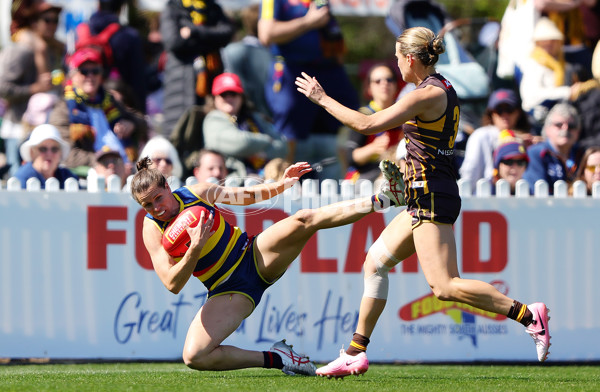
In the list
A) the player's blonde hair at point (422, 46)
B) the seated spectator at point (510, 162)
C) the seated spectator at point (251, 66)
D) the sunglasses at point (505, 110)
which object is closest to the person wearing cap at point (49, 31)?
the seated spectator at point (251, 66)

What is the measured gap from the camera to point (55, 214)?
28.1 feet

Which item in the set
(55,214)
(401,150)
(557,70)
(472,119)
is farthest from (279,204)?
(557,70)

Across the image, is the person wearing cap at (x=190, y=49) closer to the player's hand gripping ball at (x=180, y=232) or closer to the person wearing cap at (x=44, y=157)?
the person wearing cap at (x=44, y=157)

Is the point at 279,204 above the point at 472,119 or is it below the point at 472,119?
below

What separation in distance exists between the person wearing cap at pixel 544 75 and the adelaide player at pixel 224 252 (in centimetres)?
496

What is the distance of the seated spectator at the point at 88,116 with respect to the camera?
985cm

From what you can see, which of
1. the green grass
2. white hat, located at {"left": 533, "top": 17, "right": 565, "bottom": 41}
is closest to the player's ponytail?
the green grass

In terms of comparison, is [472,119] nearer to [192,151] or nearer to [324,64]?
[324,64]

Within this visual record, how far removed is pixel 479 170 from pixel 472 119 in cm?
146

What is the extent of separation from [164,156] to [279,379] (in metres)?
3.19

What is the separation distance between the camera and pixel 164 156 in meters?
9.27

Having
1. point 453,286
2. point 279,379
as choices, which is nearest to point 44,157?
point 279,379

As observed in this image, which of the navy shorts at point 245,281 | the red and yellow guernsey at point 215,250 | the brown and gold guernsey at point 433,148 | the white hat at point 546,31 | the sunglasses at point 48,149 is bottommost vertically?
the navy shorts at point 245,281

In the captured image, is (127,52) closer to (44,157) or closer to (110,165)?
(110,165)
